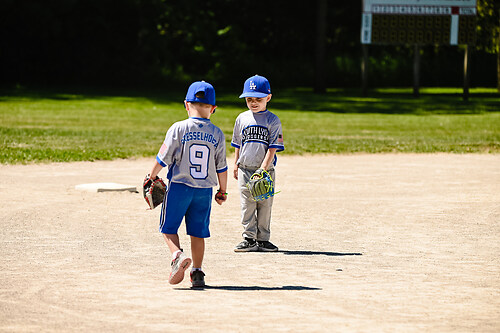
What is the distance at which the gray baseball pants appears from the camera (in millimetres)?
8148

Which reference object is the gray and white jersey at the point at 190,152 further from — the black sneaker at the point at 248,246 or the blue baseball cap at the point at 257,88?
the black sneaker at the point at 248,246

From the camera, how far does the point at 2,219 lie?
31.9 ft

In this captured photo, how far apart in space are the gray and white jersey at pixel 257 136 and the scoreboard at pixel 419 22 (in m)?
27.0

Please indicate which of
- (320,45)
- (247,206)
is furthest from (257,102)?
(320,45)

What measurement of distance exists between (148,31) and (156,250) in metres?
40.2

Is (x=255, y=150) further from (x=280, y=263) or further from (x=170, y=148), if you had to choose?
(x=170, y=148)

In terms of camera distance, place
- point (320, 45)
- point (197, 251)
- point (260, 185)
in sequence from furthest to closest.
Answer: point (320, 45), point (260, 185), point (197, 251)

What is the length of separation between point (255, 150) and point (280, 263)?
1.21 m

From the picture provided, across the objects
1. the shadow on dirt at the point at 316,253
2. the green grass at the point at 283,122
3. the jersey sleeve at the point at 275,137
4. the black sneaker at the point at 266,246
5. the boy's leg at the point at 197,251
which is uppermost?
the jersey sleeve at the point at 275,137

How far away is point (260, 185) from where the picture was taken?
307 inches

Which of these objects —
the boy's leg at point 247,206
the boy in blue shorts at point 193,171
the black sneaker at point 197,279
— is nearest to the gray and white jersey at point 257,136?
the boy's leg at point 247,206

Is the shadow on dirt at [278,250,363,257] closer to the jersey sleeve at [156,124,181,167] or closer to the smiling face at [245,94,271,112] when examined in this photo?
the smiling face at [245,94,271,112]

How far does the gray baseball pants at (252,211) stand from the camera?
8148 mm

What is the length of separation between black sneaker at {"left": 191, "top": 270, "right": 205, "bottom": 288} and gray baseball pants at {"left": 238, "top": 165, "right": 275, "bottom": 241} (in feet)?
5.31
